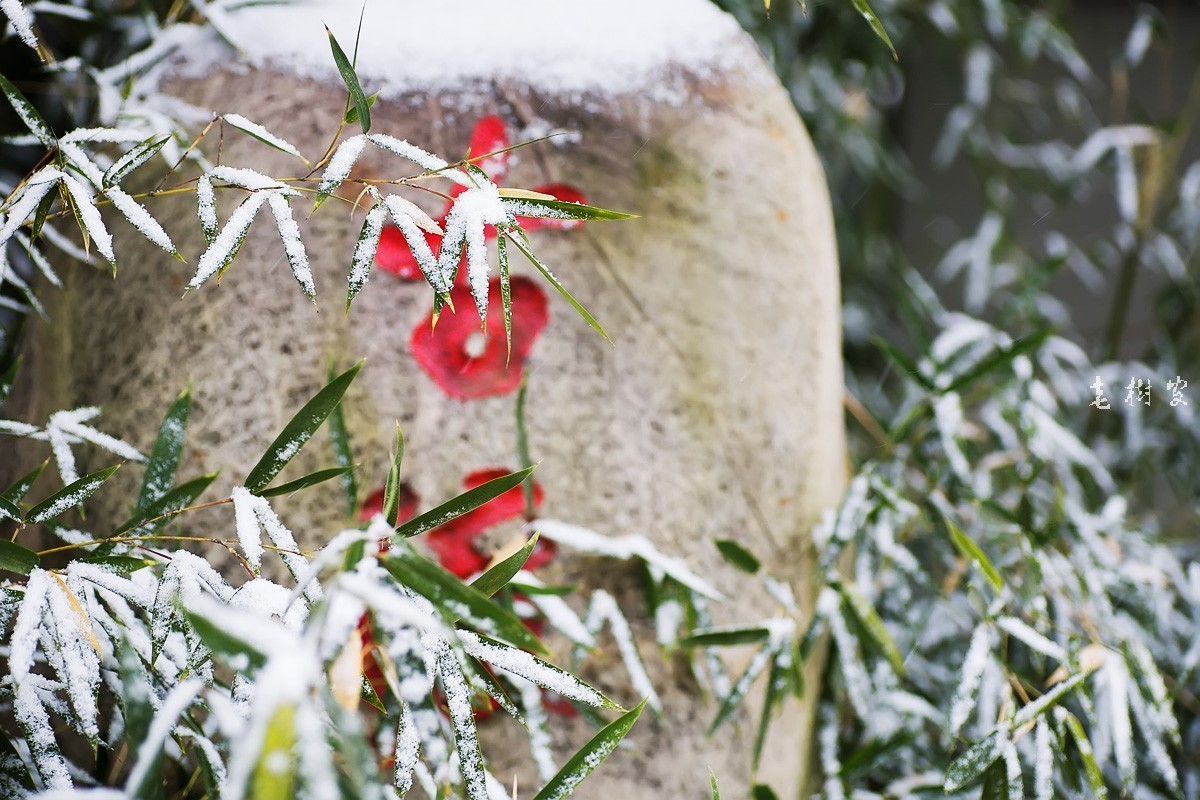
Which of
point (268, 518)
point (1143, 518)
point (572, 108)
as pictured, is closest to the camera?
point (268, 518)

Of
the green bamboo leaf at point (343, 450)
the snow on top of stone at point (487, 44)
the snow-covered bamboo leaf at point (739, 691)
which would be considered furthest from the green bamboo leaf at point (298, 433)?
the snow-covered bamboo leaf at point (739, 691)

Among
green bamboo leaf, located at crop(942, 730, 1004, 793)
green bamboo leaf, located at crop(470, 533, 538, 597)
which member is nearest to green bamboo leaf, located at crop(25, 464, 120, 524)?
green bamboo leaf, located at crop(470, 533, 538, 597)

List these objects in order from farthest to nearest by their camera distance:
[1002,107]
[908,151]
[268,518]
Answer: [908,151]
[1002,107]
[268,518]

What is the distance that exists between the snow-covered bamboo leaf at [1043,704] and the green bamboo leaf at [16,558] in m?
0.76

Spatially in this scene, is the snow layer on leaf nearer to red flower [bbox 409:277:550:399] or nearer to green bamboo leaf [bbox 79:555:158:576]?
red flower [bbox 409:277:550:399]

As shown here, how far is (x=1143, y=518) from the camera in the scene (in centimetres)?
153

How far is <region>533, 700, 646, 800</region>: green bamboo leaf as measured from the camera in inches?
23.3

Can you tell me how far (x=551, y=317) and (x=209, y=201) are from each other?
0.35m

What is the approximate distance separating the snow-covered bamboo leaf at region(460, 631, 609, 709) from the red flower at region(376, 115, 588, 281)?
1.24 feet

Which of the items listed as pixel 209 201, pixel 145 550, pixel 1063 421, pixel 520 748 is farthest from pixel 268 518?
pixel 1063 421

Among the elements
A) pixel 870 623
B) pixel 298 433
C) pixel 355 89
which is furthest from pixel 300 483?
pixel 870 623

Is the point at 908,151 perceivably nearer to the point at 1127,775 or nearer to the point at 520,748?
the point at 1127,775

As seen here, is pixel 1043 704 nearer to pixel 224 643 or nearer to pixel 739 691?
pixel 739 691

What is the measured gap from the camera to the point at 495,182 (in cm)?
86
